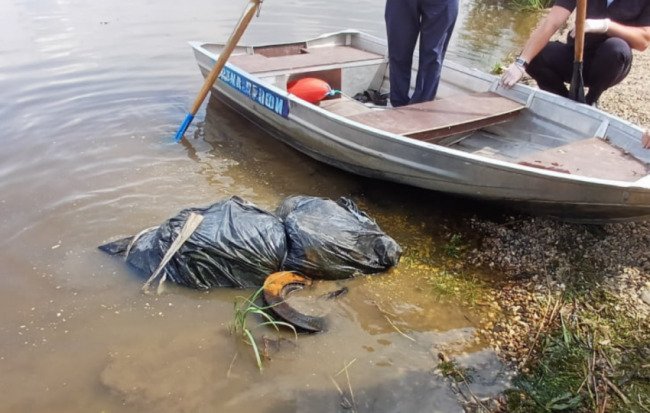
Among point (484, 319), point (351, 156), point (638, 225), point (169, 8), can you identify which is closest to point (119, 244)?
point (351, 156)

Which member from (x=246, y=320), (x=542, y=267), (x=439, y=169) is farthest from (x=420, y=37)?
(x=246, y=320)

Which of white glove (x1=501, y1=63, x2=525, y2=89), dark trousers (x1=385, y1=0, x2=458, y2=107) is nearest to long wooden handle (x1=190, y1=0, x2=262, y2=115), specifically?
dark trousers (x1=385, y1=0, x2=458, y2=107)

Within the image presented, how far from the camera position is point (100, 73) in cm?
708

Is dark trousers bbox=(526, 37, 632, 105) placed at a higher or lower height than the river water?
higher

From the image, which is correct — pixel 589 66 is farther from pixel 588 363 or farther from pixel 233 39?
pixel 233 39

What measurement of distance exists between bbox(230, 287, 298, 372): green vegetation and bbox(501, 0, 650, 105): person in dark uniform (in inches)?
121

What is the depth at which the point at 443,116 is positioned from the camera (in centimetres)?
427

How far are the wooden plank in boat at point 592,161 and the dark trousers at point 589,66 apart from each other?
2.59ft

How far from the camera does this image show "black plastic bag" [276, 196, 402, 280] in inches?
131

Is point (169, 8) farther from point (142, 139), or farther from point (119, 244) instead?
point (119, 244)

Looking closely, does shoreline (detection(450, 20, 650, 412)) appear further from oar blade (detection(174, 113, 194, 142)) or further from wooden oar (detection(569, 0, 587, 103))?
oar blade (detection(174, 113, 194, 142))

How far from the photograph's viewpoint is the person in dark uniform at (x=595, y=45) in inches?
166

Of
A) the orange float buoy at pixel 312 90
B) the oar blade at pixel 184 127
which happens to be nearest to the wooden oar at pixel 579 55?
→ the orange float buoy at pixel 312 90

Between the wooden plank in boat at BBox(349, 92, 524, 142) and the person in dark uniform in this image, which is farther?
the person in dark uniform
